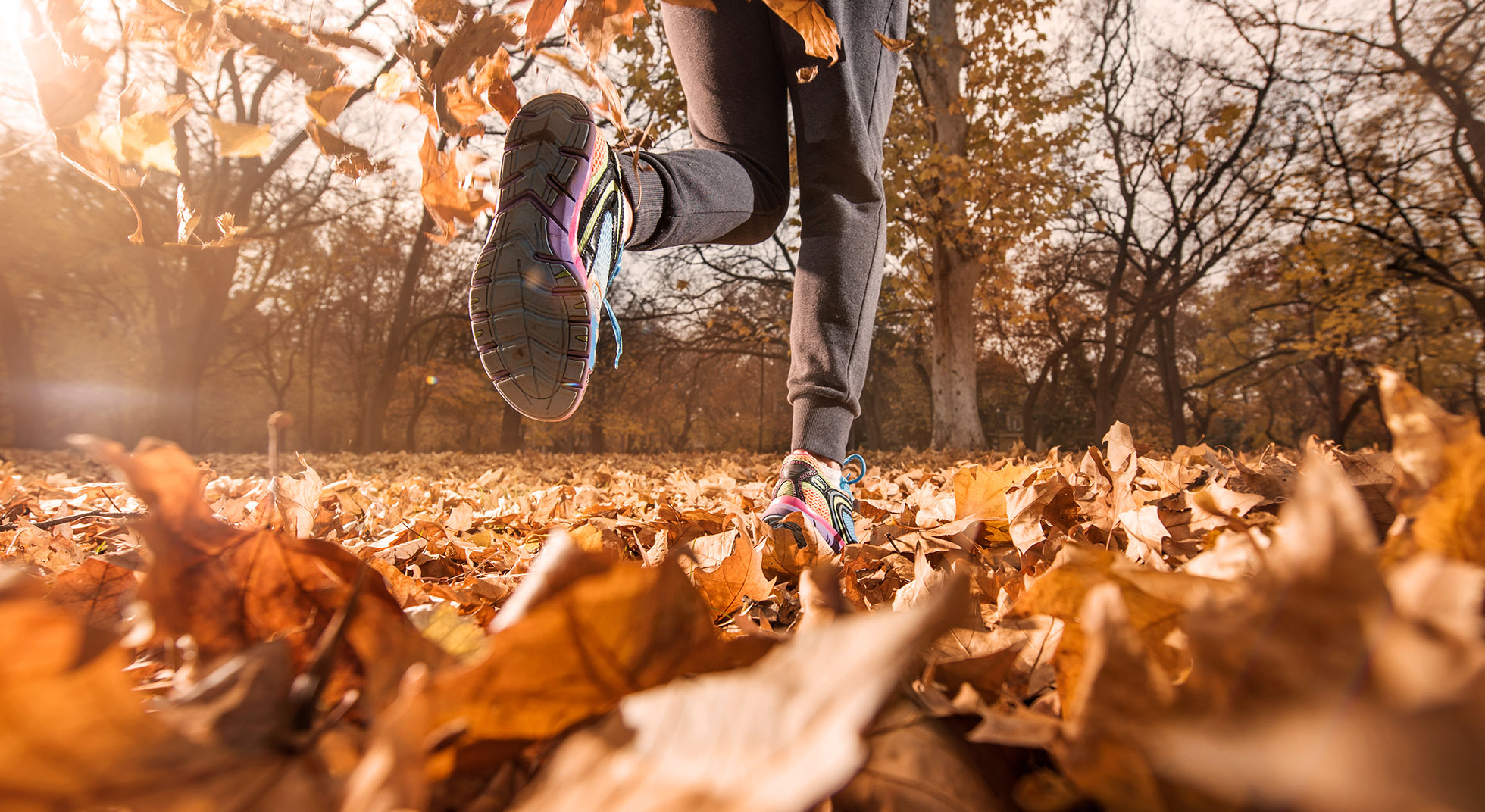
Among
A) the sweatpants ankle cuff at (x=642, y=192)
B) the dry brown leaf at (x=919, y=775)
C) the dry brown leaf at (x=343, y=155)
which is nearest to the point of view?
the dry brown leaf at (x=919, y=775)

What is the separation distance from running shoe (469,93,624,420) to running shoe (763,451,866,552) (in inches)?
16.2

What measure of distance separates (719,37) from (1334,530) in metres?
1.53

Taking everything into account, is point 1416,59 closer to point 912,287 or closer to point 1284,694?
point 912,287

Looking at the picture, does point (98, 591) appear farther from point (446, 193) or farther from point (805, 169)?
point (805, 169)

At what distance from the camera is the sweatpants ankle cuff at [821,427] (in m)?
1.38

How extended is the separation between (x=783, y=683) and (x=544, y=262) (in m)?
0.95

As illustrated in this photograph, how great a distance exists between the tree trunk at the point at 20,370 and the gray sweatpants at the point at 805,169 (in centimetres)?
1518

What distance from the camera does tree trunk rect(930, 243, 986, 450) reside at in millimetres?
9656

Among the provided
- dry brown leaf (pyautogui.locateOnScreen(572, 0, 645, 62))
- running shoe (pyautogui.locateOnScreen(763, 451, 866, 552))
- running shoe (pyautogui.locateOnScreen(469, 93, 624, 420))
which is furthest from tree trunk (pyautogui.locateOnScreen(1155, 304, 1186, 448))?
dry brown leaf (pyautogui.locateOnScreen(572, 0, 645, 62))

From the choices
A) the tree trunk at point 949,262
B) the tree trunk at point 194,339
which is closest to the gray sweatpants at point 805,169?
the tree trunk at point 949,262

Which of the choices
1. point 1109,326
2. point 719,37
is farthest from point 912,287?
point 719,37

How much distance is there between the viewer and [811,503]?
1.24 metres

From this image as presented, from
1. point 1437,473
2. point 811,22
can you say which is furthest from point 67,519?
point 1437,473

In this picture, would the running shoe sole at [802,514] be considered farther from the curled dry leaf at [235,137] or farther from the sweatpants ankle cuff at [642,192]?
the curled dry leaf at [235,137]
